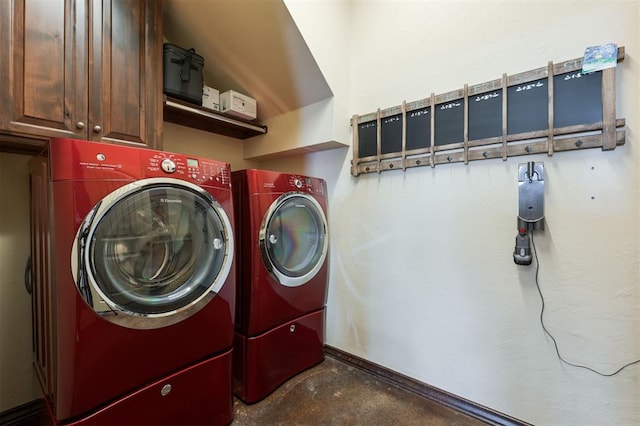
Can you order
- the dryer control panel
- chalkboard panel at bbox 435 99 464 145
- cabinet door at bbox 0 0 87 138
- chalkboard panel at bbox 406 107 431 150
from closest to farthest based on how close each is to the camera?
the dryer control panel < cabinet door at bbox 0 0 87 138 < chalkboard panel at bbox 435 99 464 145 < chalkboard panel at bbox 406 107 431 150

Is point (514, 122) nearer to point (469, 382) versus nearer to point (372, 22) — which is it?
point (372, 22)

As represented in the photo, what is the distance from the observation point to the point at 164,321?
1.17 metres

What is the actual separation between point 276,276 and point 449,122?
1.32m

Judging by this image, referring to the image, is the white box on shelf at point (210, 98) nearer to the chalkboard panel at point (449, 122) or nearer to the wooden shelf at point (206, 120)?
the wooden shelf at point (206, 120)

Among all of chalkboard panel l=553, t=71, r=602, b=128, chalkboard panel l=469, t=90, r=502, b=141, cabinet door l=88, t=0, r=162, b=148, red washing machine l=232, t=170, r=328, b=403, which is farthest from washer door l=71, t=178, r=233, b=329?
chalkboard panel l=553, t=71, r=602, b=128

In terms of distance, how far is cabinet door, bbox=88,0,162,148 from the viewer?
1.35 m

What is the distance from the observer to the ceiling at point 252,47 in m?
1.64

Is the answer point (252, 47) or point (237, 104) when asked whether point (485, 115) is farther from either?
point (237, 104)

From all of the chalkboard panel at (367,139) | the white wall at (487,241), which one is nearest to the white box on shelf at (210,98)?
the white wall at (487,241)

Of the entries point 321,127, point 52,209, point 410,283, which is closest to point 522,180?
point 410,283

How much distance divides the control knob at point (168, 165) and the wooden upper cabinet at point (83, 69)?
473 millimetres

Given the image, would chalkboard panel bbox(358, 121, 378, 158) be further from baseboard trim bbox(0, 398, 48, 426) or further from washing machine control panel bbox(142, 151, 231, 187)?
baseboard trim bbox(0, 398, 48, 426)

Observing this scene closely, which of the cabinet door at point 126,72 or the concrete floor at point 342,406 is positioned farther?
the concrete floor at point 342,406

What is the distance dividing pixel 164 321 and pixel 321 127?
1.46m
